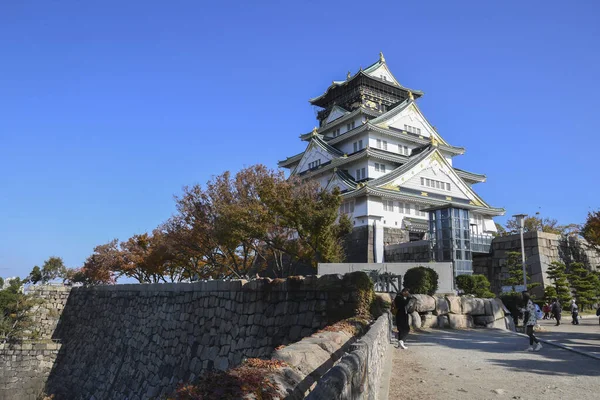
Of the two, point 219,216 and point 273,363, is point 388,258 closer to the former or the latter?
point 219,216

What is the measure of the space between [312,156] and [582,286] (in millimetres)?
26002

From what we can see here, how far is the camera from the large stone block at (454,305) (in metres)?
15.3

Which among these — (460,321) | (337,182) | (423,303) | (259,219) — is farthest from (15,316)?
(460,321)

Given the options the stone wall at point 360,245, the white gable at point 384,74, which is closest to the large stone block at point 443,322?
the stone wall at point 360,245

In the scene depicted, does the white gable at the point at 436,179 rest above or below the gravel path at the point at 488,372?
above

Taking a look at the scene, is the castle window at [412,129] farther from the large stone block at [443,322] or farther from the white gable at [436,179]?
the large stone block at [443,322]

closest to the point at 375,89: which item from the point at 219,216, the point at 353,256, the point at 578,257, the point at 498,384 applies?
the point at 353,256

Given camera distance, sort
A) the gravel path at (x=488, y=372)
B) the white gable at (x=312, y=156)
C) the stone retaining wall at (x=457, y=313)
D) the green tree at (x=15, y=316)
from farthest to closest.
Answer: the white gable at (x=312, y=156), the green tree at (x=15, y=316), the stone retaining wall at (x=457, y=313), the gravel path at (x=488, y=372)

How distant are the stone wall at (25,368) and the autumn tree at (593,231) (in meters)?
36.5

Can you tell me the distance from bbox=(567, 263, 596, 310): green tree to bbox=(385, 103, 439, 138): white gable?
2088 cm

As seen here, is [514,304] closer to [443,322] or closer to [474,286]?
[474,286]

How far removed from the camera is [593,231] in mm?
29531

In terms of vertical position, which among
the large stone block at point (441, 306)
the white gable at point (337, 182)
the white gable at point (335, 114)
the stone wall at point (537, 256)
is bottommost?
the large stone block at point (441, 306)

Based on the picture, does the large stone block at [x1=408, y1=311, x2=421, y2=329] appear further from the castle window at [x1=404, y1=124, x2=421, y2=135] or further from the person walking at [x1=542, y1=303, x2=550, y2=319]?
the castle window at [x1=404, y1=124, x2=421, y2=135]
